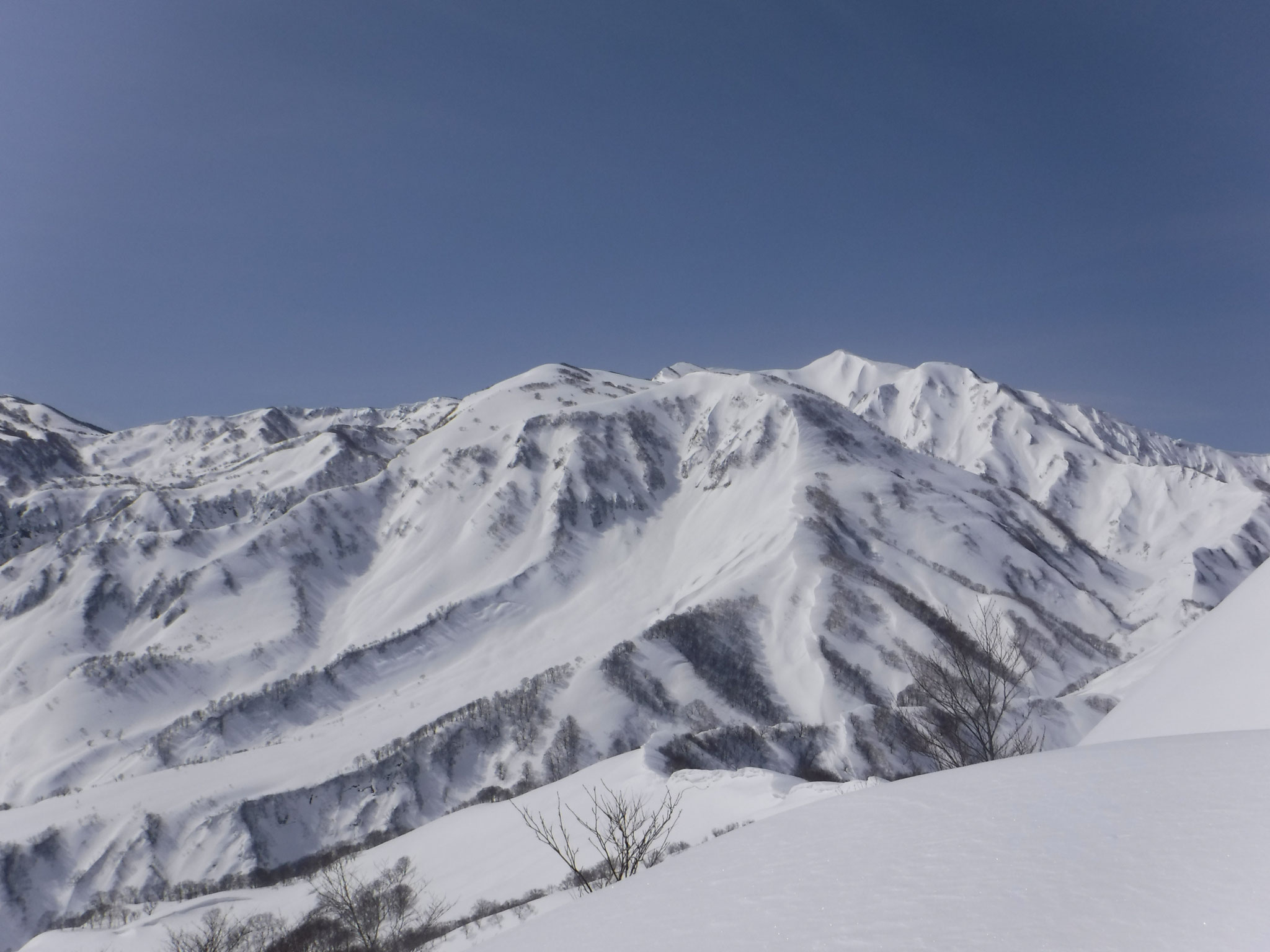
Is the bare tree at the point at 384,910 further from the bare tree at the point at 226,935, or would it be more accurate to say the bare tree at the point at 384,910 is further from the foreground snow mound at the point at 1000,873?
the foreground snow mound at the point at 1000,873

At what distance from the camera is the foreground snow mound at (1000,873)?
557 cm

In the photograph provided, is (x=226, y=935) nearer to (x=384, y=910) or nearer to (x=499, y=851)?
(x=384, y=910)

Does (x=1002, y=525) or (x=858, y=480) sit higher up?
(x=858, y=480)

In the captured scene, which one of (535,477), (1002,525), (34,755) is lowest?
(34,755)

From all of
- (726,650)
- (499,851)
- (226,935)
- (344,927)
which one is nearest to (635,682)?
(726,650)

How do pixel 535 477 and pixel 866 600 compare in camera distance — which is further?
pixel 535 477

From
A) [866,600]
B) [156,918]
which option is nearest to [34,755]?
[156,918]

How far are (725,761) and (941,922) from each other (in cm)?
6069

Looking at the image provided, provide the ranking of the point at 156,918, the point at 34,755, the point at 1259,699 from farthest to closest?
the point at 34,755
the point at 156,918
the point at 1259,699

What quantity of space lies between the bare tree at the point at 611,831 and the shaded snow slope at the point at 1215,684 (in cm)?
1157

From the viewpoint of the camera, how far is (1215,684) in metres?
13.1

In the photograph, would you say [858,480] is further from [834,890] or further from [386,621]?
[834,890]

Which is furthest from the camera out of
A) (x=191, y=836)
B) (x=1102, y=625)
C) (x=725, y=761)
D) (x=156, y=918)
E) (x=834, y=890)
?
(x=1102, y=625)

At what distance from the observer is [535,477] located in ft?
483
